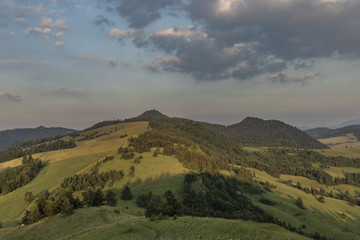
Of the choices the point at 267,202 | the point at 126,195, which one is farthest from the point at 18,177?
the point at 267,202

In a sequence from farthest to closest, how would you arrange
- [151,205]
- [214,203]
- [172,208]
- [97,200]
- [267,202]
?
[267,202], [214,203], [97,200], [151,205], [172,208]

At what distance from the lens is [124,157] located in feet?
533

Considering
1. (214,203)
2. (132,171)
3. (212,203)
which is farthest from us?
(132,171)

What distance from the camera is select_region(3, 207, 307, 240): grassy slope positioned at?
2872 centimetres

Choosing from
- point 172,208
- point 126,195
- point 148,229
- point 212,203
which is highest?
point 148,229

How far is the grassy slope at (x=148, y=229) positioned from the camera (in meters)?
28.7

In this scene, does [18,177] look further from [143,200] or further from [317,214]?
[317,214]

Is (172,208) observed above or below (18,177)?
above

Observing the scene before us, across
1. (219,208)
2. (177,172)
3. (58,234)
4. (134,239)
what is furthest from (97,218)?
(177,172)

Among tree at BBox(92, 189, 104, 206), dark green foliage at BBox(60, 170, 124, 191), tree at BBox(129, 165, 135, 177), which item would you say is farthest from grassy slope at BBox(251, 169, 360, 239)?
tree at BBox(92, 189, 104, 206)

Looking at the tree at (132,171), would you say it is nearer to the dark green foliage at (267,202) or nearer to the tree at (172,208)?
the tree at (172,208)

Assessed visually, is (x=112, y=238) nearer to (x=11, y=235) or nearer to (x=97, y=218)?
(x=97, y=218)

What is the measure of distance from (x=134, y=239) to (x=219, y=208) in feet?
293

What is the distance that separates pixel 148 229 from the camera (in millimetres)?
34438
